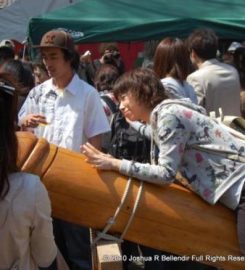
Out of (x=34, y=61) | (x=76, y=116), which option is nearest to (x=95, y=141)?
(x=76, y=116)

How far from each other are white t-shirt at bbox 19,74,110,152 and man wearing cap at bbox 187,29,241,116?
1.34m

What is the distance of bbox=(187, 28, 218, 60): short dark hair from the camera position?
189 inches

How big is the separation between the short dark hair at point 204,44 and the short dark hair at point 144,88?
197 centimetres

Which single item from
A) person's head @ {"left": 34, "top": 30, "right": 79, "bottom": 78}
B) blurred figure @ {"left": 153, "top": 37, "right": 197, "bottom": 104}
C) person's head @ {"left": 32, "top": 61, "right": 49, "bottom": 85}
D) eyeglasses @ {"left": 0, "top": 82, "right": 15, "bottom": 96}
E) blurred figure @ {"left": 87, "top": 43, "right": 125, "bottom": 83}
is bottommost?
blurred figure @ {"left": 87, "top": 43, "right": 125, "bottom": 83}

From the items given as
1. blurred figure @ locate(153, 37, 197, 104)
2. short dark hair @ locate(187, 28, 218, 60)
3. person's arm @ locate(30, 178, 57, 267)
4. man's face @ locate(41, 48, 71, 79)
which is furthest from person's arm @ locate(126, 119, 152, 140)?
person's arm @ locate(30, 178, 57, 267)

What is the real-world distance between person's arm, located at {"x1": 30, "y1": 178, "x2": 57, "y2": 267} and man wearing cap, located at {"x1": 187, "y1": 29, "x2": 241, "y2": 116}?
2775 millimetres

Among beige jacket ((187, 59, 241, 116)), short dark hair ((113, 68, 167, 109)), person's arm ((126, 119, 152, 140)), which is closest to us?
short dark hair ((113, 68, 167, 109))

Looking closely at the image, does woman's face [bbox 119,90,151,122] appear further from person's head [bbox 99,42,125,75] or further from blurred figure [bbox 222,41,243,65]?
person's head [bbox 99,42,125,75]

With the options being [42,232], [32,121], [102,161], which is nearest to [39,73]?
[32,121]

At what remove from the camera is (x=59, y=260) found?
262 cm

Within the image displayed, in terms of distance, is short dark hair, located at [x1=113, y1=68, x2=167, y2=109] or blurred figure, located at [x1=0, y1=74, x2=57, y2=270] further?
short dark hair, located at [x1=113, y1=68, x2=167, y2=109]

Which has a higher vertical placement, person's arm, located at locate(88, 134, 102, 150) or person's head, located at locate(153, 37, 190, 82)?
person's head, located at locate(153, 37, 190, 82)

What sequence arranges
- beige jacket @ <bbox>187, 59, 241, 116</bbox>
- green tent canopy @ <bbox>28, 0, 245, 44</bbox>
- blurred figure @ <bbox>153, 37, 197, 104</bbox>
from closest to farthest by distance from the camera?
1. blurred figure @ <bbox>153, 37, 197, 104</bbox>
2. beige jacket @ <bbox>187, 59, 241, 116</bbox>
3. green tent canopy @ <bbox>28, 0, 245, 44</bbox>

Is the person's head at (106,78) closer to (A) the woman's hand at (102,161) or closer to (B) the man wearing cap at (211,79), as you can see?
(B) the man wearing cap at (211,79)
